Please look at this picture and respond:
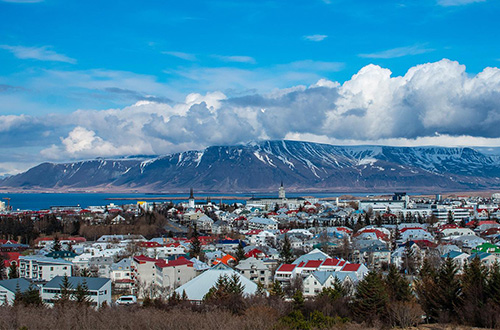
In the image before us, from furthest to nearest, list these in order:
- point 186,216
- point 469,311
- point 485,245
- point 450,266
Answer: point 186,216
point 485,245
point 450,266
point 469,311

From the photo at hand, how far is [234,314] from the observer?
20.6m

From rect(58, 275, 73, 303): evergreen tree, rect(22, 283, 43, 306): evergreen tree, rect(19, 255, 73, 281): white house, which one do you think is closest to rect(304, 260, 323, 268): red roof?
rect(58, 275, 73, 303): evergreen tree

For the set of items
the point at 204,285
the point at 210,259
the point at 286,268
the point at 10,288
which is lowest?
the point at 210,259

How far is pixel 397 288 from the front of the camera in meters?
24.0

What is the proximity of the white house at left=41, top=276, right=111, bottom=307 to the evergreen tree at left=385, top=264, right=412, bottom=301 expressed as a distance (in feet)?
38.5

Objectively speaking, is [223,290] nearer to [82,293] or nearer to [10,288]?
[82,293]

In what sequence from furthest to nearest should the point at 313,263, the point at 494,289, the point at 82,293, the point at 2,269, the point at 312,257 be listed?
the point at 312,257, the point at 2,269, the point at 313,263, the point at 82,293, the point at 494,289

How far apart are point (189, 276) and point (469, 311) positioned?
15491 millimetres

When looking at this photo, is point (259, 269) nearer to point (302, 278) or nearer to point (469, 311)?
point (302, 278)

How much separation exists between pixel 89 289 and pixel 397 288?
42.2ft

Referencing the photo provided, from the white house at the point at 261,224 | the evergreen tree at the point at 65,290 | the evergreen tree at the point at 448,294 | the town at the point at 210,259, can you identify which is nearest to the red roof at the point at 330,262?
the town at the point at 210,259

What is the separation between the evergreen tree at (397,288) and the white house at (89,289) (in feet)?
38.5

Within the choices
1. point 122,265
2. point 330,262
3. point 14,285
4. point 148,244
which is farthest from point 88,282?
point 148,244

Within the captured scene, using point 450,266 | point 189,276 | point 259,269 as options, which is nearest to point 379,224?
point 259,269
